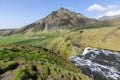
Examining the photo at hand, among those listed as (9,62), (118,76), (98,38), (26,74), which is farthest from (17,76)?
(98,38)

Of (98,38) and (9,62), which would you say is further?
(98,38)

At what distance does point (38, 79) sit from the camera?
35.6 meters

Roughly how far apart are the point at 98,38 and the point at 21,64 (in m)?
148

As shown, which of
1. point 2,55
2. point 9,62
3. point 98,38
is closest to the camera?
point 9,62

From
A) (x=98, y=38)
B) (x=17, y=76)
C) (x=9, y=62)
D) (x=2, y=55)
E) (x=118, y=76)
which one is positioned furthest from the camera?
(x=98, y=38)

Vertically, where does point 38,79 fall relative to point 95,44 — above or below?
above

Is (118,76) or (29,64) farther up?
(29,64)

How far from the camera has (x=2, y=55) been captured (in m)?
42.4

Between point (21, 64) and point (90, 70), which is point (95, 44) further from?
point (21, 64)

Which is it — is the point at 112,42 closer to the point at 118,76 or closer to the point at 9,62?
the point at 118,76

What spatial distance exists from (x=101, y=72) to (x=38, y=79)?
139 feet

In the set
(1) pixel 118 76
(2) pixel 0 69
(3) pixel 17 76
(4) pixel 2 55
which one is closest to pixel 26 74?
(3) pixel 17 76

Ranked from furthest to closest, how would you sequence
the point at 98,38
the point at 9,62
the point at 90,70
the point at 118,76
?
the point at 98,38 < the point at 90,70 < the point at 118,76 < the point at 9,62

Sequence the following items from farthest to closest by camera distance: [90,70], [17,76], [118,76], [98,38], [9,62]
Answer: [98,38], [90,70], [118,76], [9,62], [17,76]
